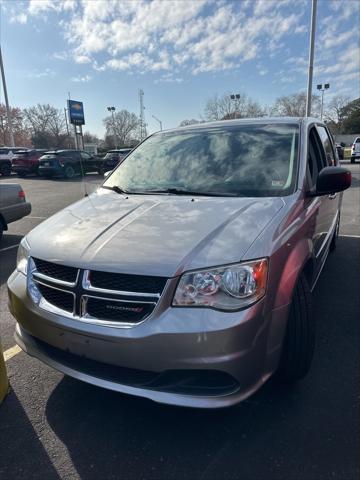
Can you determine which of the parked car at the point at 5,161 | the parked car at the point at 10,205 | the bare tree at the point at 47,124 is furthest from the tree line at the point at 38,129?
the parked car at the point at 10,205

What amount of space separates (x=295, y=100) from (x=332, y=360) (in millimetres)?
79904

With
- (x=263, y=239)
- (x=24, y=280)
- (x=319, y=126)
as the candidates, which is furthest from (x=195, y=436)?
(x=319, y=126)

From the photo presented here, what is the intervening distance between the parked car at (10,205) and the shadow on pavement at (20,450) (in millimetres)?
4936

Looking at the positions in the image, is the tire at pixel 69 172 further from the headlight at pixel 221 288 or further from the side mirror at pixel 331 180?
the headlight at pixel 221 288

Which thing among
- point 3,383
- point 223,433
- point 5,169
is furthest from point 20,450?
point 5,169

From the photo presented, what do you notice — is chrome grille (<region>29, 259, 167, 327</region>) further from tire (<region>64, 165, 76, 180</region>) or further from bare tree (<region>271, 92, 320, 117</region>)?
Result: bare tree (<region>271, 92, 320, 117</region>)

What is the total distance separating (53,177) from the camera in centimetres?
2208

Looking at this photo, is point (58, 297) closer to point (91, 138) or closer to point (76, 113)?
point (76, 113)

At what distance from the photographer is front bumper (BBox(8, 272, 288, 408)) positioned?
5.81 feet

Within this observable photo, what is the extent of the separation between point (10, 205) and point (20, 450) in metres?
5.52

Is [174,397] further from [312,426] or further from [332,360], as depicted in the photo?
[332,360]

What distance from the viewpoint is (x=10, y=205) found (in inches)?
265

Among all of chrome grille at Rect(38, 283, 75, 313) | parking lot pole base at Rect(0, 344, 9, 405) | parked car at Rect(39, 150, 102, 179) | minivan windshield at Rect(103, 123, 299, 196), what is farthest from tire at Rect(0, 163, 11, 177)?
chrome grille at Rect(38, 283, 75, 313)

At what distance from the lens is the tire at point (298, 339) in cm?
227
